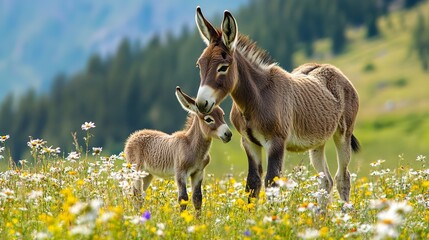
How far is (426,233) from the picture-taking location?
8.28 metres

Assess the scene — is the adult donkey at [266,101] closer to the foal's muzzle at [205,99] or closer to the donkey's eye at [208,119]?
the foal's muzzle at [205,99]

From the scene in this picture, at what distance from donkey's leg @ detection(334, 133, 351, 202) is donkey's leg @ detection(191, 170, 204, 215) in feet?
8.38

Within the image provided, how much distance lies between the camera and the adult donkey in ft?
32.4

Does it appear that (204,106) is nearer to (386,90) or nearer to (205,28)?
(205,28)

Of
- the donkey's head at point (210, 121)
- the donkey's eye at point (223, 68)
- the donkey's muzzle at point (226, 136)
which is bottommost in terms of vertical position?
the donkey's muzzle at point (226, 136)

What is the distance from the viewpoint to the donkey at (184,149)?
12.1m

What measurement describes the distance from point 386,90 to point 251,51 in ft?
386

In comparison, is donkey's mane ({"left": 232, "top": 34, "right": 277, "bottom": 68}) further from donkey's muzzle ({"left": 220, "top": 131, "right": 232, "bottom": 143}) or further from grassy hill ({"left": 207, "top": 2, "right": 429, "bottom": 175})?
grassy hill ({"left": 207, "top": 2, "right": 429, "bottom": 175})

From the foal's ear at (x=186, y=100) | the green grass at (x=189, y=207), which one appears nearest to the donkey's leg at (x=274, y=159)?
the green grass at (x=189, y=207)

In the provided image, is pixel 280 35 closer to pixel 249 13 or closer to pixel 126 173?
pixel 249 13

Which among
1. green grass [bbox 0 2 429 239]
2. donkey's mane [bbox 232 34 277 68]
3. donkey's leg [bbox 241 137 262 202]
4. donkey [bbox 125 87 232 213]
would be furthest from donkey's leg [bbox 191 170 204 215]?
donkey's mane [bbox 232 34 277 68]

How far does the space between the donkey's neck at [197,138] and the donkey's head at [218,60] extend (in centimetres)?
263

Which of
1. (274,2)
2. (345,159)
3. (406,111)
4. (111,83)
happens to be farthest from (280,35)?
(345,159)

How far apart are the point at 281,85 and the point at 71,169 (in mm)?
3598
